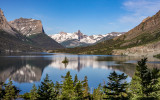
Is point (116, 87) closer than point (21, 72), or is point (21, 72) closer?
point (116, 87)

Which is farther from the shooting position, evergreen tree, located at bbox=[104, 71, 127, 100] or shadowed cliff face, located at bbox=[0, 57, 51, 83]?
shadowed cliff face, located at bbox=[0, 57, 51, 83]

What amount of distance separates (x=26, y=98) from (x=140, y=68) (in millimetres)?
35376

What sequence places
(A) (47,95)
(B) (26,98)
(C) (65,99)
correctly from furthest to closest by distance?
1. (B) (26,98)
2. (C) (65,99)
3. (A) (47,95)

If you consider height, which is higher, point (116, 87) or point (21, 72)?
point (116, 87)

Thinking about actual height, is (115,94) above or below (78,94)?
above

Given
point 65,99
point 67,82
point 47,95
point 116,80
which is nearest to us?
point 116,80

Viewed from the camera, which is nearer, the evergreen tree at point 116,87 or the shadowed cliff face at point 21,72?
the evergreen tree at point 116,87

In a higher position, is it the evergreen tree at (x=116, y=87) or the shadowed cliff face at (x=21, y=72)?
the evergreen tree at (x=116, y=87)

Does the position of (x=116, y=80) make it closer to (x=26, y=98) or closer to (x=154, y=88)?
(x=154, y=88)

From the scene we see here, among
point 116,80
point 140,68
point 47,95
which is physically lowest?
point 47,95

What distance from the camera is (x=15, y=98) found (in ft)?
166

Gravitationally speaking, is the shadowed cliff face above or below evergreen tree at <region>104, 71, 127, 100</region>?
below

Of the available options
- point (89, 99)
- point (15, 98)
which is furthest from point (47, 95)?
point (15, 98)

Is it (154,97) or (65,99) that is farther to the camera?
(65,99)
